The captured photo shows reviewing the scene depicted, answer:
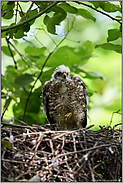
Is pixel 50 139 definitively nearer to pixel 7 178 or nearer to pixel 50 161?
pixel 50 161

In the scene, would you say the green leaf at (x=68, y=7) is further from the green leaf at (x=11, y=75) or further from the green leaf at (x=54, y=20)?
the green leaf at (x=11, y=75)

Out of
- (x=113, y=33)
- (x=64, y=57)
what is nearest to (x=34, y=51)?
(x=64, y=57)

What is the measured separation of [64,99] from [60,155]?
867 millimetres

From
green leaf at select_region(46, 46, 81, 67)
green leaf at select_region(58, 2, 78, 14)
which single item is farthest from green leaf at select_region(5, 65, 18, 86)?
green leaf at select_region(58, 2, 78, 14)

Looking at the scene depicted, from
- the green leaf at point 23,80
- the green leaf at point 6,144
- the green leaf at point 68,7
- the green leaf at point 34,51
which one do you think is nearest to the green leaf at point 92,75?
the green leaf at point 34,51

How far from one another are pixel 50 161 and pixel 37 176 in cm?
16

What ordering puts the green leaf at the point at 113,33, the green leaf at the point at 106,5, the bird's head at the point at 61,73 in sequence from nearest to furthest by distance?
the green leaf at the point at 106,5 → the green leaf at the point at 113,33 → the bird's head at the point at 61,73

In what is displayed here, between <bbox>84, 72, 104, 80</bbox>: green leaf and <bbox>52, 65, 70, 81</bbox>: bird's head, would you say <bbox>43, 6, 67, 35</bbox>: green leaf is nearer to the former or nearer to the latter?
<bbox>52, 65, 70, 81</bbox>: bird's head

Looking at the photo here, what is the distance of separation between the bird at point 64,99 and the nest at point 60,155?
529mm

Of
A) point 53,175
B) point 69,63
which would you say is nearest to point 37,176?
point 53,175

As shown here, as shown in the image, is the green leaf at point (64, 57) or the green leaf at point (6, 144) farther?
the green leaf at point (64, 57)

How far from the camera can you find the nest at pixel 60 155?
158 centimetres

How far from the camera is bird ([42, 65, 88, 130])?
244 cm

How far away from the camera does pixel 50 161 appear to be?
1631mm
